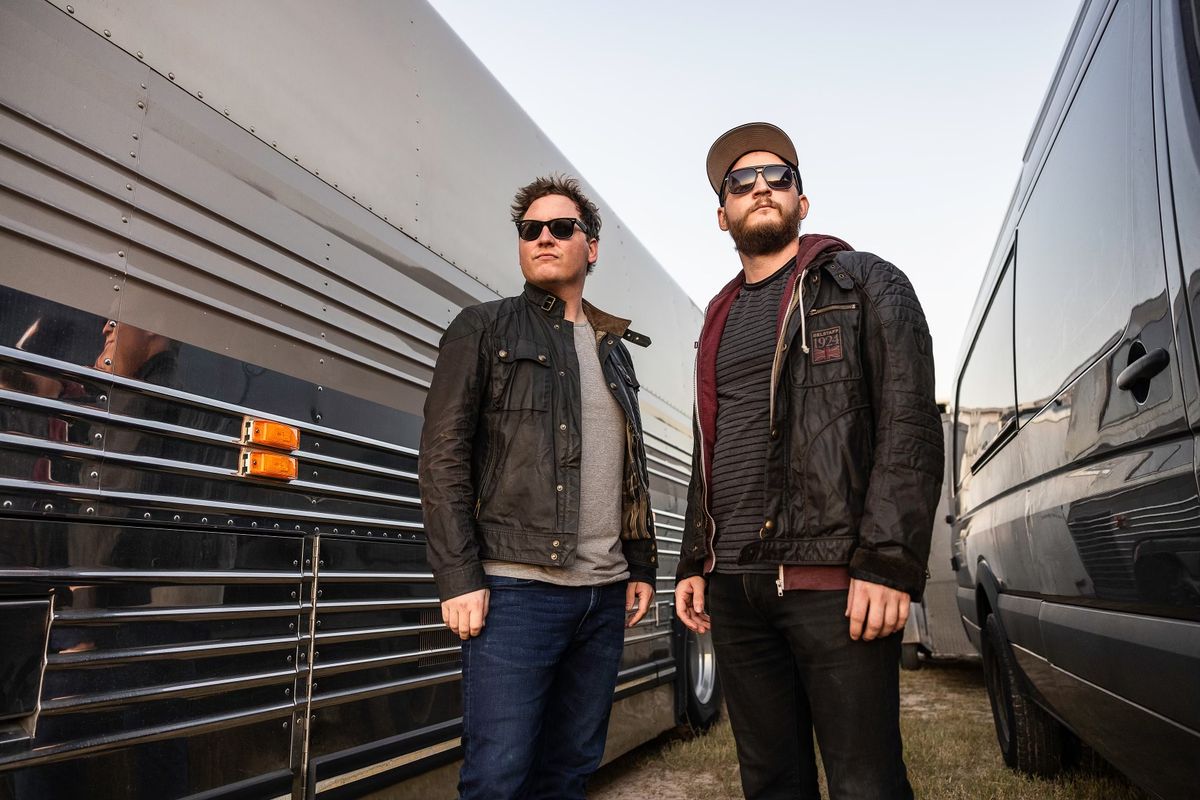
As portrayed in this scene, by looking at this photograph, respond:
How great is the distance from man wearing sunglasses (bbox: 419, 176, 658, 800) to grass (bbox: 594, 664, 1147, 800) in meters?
2.48

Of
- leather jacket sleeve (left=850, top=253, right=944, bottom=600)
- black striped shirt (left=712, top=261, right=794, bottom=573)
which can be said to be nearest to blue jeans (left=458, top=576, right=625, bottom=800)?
black striped shirt (left=712, top=261, right=794, bottom=573)

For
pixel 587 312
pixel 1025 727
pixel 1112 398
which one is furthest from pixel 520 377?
pixel 1025 727

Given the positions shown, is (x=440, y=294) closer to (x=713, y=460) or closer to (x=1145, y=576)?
(x=713, y=460)

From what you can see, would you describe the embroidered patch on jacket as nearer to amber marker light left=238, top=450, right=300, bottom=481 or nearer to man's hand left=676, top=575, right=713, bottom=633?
man's hand left=676, top=575, right=713, bottom=633

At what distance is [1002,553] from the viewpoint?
139 inches

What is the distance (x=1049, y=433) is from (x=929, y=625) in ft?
19.0

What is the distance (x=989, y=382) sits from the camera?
411cm

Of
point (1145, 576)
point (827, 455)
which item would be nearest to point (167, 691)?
point (827, 455)

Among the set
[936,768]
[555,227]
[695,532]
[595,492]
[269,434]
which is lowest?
[936,768]

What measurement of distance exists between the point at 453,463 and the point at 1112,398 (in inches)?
59.7

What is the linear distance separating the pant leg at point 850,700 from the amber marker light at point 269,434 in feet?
4.32

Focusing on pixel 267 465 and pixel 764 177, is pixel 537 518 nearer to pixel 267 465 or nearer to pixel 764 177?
pixel 267 465

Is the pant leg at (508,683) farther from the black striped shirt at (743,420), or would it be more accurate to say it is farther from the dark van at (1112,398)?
the dark van at (1112,398)

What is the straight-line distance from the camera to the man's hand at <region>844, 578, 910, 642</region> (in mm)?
1821
